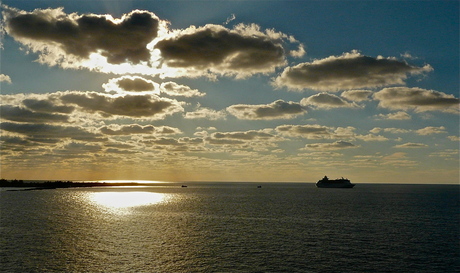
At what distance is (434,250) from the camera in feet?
191

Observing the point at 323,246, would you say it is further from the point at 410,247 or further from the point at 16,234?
the point at 16,234

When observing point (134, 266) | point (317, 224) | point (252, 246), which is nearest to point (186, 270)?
point (134, 266)

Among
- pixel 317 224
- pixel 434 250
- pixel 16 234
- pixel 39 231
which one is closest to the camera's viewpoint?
pixel 434 250

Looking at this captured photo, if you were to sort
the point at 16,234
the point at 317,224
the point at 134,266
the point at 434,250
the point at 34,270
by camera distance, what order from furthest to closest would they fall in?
the point at 317,224
the point at 16,234
the point at 434,250
the point at 134,266
the point at 34,270

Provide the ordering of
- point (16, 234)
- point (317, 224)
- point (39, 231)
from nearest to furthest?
point (16, 234)
point (39, 231)
point (317, 224)

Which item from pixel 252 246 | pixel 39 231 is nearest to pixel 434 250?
pixel 252 246

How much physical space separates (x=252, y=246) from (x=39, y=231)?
146ft

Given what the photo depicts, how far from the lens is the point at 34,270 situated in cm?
4403

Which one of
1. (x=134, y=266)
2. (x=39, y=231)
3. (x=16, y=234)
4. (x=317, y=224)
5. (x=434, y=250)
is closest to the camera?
(x=134, y=266)

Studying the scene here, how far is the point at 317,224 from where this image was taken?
3413 inches

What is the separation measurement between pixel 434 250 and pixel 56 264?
56390 millimetres

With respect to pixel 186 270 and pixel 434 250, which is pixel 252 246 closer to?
pixel 186 270

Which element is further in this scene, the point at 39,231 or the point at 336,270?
the point at 39,231

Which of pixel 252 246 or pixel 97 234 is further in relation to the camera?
pixel 97 234
